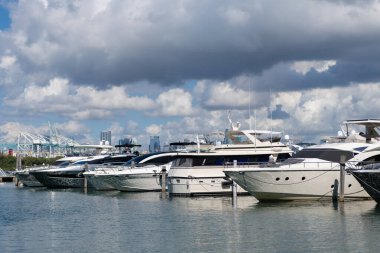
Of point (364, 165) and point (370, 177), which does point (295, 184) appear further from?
point (370, 177)

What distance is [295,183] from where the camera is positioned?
42.4m

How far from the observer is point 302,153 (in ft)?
148

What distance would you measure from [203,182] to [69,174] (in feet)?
79.0

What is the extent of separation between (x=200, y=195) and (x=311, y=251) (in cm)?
2501

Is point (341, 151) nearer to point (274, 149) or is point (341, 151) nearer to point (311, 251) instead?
point (274, 149)

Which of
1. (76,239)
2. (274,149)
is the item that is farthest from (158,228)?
(274,149)

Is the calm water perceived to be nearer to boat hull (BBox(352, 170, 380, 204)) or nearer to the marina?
the marina

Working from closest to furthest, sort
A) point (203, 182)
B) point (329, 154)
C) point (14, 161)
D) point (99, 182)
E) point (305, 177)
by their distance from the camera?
point (305, 177) < point (329, 154) < point (203, 182) < point (99, 182) < point (14, 161)

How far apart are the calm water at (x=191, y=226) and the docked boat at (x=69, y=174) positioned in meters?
21.5

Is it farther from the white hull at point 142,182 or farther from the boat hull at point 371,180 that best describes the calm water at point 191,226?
the white hull at point 142,182

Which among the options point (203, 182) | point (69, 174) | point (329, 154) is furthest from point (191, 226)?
point (69, 174)

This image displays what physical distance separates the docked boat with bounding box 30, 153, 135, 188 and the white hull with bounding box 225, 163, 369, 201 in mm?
29106

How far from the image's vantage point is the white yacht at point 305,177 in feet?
139

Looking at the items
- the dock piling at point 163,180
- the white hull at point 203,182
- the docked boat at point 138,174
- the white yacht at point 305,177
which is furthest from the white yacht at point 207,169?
the white yacht at point 305,177
